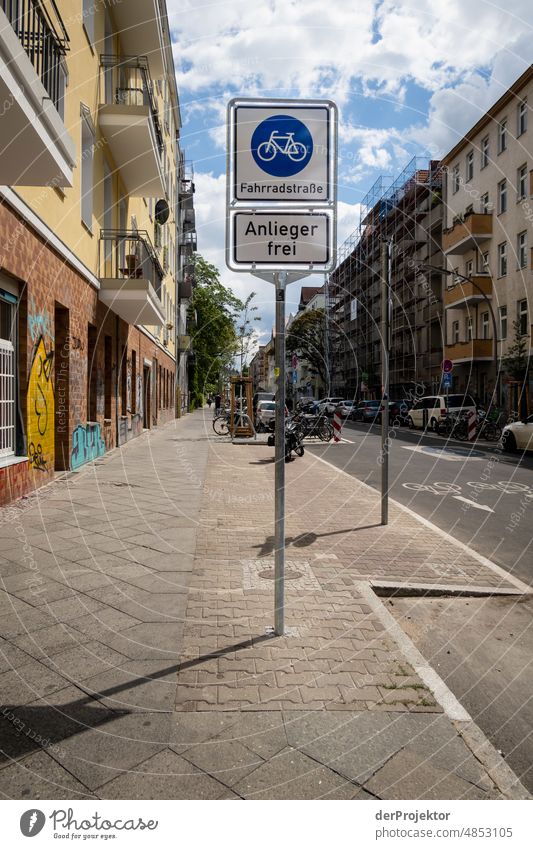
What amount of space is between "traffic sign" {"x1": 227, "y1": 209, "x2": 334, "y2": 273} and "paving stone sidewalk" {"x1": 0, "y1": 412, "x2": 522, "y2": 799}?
2.15 meters

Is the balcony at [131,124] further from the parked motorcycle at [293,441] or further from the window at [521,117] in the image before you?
the window at [521,117]

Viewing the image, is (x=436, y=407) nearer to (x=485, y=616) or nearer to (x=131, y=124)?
(x=131, y=124)

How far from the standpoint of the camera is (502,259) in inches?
1153

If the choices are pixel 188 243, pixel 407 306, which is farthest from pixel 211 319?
pixel 407 306

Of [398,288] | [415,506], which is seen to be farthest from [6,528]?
[398,288]

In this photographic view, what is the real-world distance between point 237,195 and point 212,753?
2.80m

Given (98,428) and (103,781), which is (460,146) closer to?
(98,428)

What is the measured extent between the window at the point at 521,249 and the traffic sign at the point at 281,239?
2641cm

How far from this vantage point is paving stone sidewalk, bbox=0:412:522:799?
233 cm

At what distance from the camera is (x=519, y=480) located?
1159 centimetres

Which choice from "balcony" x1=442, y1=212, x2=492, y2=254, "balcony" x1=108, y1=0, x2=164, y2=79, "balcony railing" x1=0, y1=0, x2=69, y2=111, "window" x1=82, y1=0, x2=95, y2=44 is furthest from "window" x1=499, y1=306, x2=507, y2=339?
"balcony railing" x1=0, y1=0, x2=69, y2=111

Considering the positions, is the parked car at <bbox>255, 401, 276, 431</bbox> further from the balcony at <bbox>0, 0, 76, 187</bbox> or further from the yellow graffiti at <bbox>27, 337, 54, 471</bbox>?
the balcony at <bbox>0, 0, 76, 187</bbox>

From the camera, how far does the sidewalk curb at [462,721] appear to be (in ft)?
7.64

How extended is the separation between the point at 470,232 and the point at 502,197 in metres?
2.05
